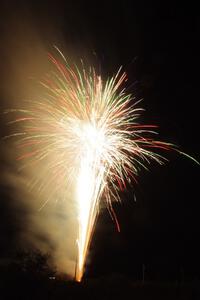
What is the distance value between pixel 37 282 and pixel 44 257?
5936 mm

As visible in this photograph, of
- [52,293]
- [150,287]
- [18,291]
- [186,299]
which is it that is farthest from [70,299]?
[186,299]

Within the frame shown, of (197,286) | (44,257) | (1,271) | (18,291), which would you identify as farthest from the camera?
(44,257)

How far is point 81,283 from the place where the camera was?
21734 mm

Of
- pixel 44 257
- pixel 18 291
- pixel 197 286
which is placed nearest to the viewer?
pixel 18 291

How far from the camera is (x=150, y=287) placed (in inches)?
916

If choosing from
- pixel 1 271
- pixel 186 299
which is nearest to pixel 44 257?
pixel 1 271

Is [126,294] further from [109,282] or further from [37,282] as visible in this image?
[37,282]

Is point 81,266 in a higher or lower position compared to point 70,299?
higher

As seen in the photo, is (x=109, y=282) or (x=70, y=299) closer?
(x=70, y=299)

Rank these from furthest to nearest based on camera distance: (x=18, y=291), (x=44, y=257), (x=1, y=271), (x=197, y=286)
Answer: (x=44, y=257)
(x=197, y=286)
(x=1, y=271)
(x=18, y=291)

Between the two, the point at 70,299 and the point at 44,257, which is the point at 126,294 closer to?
the point at 70,299

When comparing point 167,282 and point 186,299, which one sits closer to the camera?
point 186,299

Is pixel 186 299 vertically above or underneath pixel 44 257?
underneath

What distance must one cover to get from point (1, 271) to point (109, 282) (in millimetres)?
4838
